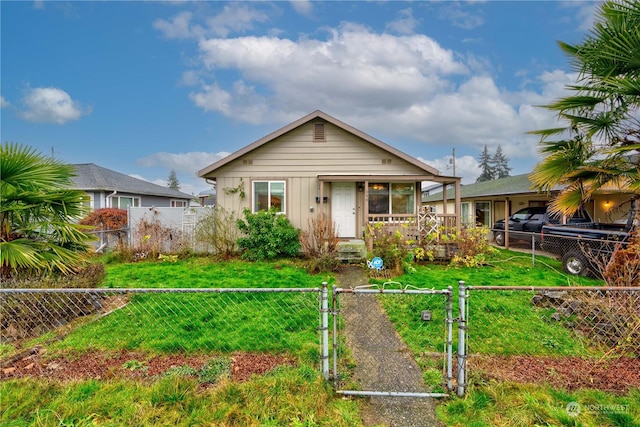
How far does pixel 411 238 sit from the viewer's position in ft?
32.3

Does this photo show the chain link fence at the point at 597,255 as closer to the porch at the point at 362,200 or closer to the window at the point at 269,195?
the porch at the point at 362,200

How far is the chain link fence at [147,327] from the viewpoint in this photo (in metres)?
3.49

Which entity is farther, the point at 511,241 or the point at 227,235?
the point at 511,241

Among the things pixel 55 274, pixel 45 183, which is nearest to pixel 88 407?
pixel 55 274

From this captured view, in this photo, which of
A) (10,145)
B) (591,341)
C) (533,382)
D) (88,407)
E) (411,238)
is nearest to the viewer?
(88,407)

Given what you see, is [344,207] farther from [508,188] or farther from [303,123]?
[508,188]

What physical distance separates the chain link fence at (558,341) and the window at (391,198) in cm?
678

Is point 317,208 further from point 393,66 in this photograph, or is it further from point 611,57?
point 611,57

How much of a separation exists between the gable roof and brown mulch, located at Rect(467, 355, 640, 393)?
8221 mm

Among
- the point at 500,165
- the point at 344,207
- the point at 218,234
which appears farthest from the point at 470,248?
the point at 500,165

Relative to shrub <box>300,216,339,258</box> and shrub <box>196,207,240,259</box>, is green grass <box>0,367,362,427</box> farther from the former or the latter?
shrub <box>196,207,240,259</box>

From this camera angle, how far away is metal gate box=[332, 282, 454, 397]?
2.88 m

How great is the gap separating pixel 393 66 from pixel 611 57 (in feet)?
29.8

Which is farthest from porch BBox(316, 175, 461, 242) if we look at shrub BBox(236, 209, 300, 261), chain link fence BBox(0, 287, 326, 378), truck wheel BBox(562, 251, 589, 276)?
chain link fence BBox(0, 287, 326, 378)
